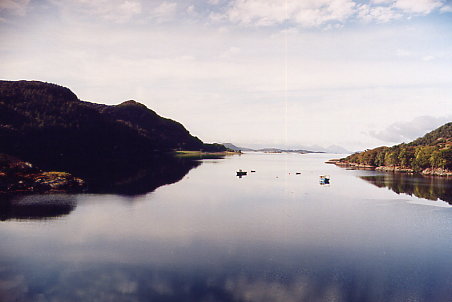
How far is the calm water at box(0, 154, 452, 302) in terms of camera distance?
35.1m

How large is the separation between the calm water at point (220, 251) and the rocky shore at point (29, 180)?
15.5 metres

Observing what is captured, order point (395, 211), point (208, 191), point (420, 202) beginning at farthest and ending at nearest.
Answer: point (208, 191) < point (420, 202) < point (395, 211)

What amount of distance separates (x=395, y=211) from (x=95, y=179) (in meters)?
110

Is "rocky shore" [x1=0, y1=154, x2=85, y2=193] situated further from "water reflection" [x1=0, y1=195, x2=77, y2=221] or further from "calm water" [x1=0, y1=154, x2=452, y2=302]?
"calm water" [x1=0, y1=154, x2=452, y2=302]

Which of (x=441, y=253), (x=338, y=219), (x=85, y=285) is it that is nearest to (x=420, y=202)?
(x=338, y=219)

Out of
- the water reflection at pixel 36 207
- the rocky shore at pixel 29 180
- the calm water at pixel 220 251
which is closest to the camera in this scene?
the calm water at pixel 220 251

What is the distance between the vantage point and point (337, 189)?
12475cm

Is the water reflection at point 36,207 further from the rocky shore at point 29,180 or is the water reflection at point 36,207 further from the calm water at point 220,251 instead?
the rocky shore at point 29,180

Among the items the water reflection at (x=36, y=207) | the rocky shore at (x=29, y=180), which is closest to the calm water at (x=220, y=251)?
the water reflection at (x=36, y=207)

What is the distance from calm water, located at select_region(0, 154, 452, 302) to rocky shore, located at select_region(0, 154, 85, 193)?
1549cm

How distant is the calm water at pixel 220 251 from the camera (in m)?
35.1

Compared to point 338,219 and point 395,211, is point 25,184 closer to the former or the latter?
point 338,219

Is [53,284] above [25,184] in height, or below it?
below

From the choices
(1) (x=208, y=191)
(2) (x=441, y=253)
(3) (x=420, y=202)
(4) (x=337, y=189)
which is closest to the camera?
(2) (x=441, y=253)
